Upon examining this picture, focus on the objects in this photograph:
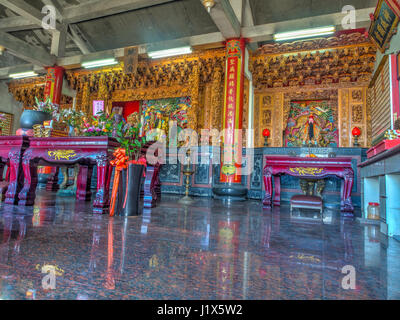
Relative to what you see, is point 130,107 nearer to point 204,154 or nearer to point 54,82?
point 54,82

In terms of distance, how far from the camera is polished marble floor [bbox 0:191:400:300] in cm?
84

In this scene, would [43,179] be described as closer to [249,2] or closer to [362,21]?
[249,2]

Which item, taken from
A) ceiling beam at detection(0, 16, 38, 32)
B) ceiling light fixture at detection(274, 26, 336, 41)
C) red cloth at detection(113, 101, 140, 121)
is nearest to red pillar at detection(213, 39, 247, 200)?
ceiling light fixture at detection(274, 26, 336, 41)

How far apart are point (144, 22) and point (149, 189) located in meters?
7.67

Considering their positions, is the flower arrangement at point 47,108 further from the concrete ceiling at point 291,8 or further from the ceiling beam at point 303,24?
the concrete ceiling at point 291,8

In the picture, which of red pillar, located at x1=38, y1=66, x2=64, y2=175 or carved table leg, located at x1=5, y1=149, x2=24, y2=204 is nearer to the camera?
carved table leg, located at x1=5, y1=149, x2=24, y2=204

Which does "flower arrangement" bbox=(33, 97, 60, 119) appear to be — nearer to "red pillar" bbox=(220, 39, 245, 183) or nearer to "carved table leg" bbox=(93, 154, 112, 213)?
"carved table leg" bbox=(93, 154, 112, 213)

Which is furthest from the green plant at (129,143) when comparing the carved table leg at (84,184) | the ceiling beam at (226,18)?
the ceiling beam at (226,18)

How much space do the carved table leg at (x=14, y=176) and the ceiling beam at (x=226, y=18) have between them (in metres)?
4.69

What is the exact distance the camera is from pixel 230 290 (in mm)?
855

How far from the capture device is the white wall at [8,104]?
35.7 feet

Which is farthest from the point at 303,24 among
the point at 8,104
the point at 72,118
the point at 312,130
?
the point at 8,104

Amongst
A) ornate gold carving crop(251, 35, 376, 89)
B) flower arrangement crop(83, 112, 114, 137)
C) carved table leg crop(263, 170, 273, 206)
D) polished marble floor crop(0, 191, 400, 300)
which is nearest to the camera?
polished marble floor crop(0, 191, 400, 300)

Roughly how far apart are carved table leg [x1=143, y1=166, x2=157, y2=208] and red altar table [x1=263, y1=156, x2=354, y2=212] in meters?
2.05
